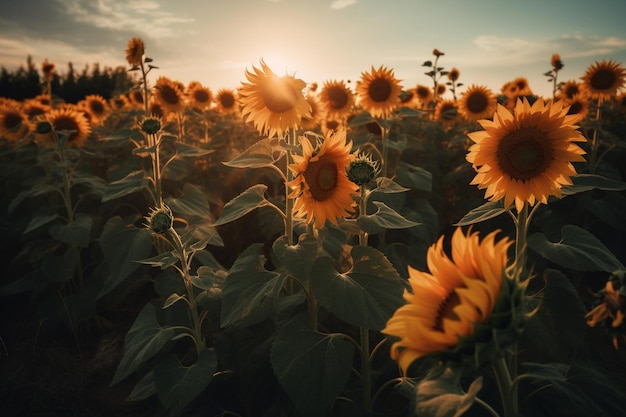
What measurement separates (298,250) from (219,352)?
0.79 meters

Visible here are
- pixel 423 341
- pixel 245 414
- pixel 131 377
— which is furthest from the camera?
pixel 131 377

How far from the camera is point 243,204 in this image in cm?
218

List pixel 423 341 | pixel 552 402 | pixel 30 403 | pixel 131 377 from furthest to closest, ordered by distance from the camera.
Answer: pixel 131 377, pixel 30 403, pixel 552 402, pixel 423 341

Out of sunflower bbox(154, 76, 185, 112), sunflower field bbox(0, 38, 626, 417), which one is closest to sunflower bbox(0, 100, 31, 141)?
sunflower bbox(154, 76, 185, 112)

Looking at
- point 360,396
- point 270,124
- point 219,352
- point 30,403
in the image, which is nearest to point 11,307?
point 30,403

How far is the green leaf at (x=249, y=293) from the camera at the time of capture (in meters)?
1.83

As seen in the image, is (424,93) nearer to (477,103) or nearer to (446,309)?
(477,103)

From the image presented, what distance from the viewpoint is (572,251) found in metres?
1.86

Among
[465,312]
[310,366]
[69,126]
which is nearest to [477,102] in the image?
[69,126]

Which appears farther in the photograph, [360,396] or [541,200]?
[360,396]

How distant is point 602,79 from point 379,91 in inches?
101

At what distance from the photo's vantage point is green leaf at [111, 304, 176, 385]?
1894mm

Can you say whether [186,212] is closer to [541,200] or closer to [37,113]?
[541,200]

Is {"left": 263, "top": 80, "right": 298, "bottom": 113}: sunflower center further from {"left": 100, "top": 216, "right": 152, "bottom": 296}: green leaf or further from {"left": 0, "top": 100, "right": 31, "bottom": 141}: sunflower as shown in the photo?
{"left": 0, "top": 100, "right": 31, "bottom": 141}: sunflower
